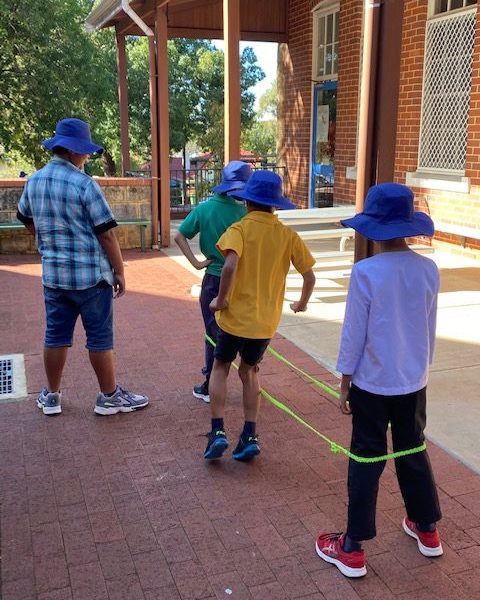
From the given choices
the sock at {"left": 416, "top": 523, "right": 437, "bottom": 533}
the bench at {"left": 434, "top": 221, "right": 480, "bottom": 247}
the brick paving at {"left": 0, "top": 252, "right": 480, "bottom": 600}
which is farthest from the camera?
the bench at {"left": 434, "top": 221, "right": 480, "bottom": 247}

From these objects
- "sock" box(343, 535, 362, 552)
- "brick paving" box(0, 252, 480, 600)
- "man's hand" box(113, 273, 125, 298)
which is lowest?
"brick paving" box(0, 252, 480, 600)

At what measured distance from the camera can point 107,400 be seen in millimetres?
4395

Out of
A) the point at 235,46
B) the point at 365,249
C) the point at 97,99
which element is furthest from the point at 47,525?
the point at 97,99

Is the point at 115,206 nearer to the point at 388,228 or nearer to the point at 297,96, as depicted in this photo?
the point at 297,96

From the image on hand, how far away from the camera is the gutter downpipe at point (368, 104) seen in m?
4.37

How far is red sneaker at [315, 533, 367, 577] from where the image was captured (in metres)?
2.76

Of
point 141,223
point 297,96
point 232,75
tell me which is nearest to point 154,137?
point 141,223

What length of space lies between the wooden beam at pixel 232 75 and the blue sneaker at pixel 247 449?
426 centimetres

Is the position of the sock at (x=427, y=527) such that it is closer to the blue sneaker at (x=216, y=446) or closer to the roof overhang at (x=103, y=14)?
the blue sneaker at (x=216, y=446)

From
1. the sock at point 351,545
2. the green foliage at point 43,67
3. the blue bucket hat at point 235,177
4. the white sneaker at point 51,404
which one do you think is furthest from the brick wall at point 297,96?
the sock at point 351,545

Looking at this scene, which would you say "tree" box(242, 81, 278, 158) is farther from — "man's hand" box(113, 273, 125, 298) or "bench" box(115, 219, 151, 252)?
"man's hand" box(113, 273, 125, 298)

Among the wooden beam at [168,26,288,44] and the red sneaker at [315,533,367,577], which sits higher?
the wooden beam at [168,26,288,44]

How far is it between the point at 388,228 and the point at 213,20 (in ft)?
37.1

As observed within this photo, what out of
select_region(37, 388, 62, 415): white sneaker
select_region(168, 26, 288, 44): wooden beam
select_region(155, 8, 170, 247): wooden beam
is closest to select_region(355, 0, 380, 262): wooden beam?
select_region(37, 388, 62, 415): white sneaker
